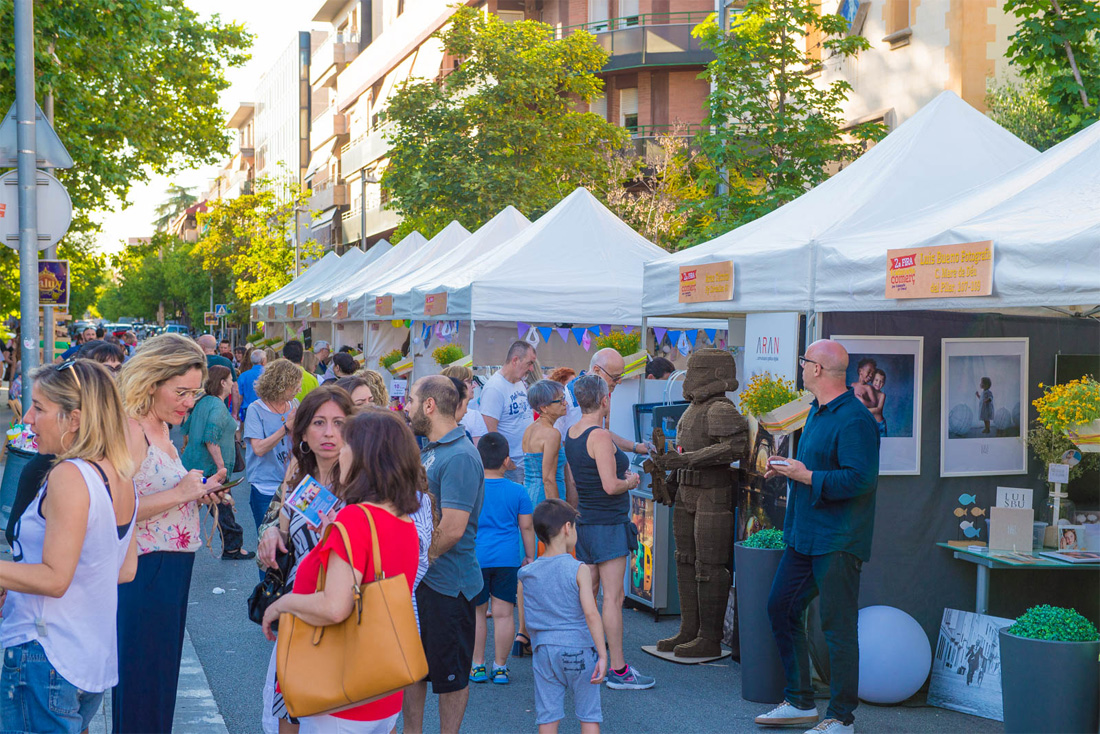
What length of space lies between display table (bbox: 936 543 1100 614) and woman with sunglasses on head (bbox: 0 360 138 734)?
461 centimetres

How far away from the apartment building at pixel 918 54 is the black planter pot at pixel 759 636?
1511cm

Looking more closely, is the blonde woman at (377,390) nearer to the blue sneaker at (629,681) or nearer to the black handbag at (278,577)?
the blue sneaker at (629,681)

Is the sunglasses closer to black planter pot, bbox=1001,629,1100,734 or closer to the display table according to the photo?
black planter pot, bbox=1001,629,1100,734

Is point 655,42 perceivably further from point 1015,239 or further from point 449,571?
point 449,571

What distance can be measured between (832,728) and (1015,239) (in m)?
2.48

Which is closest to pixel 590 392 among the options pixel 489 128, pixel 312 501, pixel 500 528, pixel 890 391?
pixel 500 528

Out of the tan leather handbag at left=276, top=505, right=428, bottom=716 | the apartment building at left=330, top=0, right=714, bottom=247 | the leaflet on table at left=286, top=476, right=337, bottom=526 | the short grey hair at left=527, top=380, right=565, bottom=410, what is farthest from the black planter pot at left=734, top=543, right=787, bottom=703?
the apartment building at left=330, top=0, right=714, bottom=247

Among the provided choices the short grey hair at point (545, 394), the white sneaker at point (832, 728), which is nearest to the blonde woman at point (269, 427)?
the short grey hair at point (545, 394)

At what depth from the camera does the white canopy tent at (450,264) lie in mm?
15133

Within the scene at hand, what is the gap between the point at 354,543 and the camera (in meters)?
3.39

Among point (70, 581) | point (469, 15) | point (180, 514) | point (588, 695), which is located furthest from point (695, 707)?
point (469, 15)

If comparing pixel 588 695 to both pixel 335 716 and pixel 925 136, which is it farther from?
pixel 925 136

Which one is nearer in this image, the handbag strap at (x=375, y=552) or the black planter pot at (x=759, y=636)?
the handbag strap at (x=375, y=552)

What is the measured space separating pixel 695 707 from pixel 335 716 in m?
3.33
